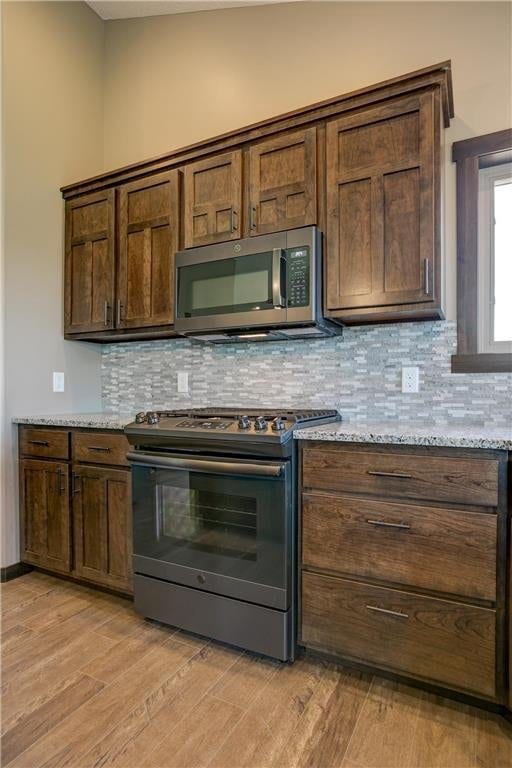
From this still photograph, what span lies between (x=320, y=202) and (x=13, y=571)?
2575 millimetres

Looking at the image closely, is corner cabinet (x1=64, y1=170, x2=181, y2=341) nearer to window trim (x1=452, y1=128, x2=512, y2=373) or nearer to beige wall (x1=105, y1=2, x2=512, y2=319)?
beige wall (x1=105, y1=2, x2=512, y2=319)

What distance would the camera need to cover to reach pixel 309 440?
1.64 meters

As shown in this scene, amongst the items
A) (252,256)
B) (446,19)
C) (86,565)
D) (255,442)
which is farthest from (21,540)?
(446,19)

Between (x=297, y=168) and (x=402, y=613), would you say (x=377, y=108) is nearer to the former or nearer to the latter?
(x=297, y=168)

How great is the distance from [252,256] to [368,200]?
0.57 metres

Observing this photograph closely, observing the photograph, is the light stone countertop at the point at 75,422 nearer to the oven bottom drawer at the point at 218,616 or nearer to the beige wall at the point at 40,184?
the beige wall at the point at 40,184

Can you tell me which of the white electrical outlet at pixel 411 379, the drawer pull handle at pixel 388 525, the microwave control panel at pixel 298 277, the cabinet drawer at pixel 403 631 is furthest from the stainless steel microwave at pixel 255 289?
the cabinet drawer at pixel 403 631

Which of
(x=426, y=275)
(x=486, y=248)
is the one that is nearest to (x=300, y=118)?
(x=426, y=275)

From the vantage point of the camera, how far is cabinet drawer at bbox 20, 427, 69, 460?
2299 millimetres

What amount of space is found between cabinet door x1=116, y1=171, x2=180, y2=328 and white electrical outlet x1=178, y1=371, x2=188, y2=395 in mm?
415

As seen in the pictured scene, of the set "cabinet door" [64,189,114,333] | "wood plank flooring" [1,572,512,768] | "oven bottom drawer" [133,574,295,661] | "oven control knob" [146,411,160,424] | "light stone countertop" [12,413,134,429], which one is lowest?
"wood plank flooring" [1,572,512,768]

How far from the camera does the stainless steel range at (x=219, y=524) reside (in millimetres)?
1632

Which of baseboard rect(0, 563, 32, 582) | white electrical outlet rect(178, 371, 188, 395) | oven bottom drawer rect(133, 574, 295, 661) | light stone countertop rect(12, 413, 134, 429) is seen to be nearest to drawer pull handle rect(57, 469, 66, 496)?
light stone countertop rect(12, 413, 134, 429)

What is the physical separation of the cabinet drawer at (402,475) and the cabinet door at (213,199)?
121cm
